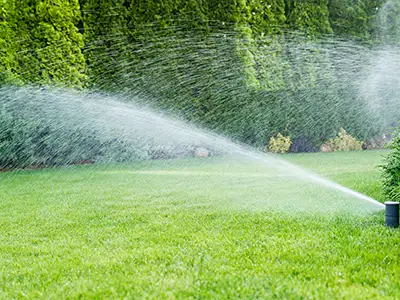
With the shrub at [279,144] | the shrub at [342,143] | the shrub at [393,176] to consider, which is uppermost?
the shrub at [393,176]

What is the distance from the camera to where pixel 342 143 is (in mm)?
15930

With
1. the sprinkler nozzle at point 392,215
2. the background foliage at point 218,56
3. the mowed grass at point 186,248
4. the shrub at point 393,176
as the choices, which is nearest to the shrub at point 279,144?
the background foliage at point 218,56

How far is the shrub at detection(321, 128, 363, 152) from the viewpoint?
52.2 feet

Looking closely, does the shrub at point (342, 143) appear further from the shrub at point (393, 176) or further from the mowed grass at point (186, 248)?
the shrub at point (393, 176)

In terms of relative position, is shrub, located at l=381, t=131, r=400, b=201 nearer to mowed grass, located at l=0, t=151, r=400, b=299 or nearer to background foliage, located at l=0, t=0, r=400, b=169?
mowed grass, located at l=0, t=151, r=400, b=299

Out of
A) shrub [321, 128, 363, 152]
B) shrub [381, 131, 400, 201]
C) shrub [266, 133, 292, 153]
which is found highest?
shrub [381, 131, 400, 201]

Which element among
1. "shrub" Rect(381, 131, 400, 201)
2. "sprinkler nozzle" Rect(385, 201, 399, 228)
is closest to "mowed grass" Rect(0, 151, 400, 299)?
"sprinkler nozzle" Rect(385, 201, 399, 228)

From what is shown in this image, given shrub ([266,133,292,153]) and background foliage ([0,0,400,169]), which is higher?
background foliage ([0,0,400,169])

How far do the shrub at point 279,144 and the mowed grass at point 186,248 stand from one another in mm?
7415

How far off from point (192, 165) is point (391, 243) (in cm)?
781

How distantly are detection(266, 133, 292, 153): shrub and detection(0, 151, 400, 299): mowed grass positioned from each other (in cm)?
742

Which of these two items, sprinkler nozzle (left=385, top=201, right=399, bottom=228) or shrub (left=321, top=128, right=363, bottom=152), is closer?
sprinkler nozzle (left=385, top=201, right=399, bottom=228)

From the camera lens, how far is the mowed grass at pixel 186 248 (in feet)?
10.4

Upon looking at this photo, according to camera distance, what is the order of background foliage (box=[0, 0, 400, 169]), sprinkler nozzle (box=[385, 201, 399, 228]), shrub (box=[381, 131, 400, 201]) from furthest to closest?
background foliage (box=[0, 0, 400, 169])
shrub (box=[381, 131, 400, 201])
sprinkler nozzle (box=[385, 201, 399, 228])
